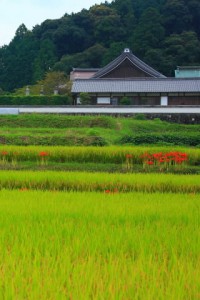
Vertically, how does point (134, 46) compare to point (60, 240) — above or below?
above

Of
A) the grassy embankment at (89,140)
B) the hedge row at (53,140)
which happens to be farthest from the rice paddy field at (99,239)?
the hedge row at (53,140)

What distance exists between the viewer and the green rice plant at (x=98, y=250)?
265 cm

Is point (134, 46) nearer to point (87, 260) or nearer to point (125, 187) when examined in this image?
point (125, 187)

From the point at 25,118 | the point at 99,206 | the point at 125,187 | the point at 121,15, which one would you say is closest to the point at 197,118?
the point at 25,118

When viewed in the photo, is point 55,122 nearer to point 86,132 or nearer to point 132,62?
point 86,132

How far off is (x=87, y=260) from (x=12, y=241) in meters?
0.75

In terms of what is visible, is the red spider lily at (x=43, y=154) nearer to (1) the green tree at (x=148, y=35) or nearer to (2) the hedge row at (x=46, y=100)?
(2) the hedge row at (x=46, y=100)

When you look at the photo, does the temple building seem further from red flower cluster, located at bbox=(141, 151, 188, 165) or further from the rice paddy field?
the rice paddy field

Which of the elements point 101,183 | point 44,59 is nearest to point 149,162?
point 101,183

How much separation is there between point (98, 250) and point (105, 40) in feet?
188

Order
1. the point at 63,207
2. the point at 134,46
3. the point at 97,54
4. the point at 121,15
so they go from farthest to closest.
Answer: the point at 121,15
the point at 97,54
the point at 134,46
the point at 63,207

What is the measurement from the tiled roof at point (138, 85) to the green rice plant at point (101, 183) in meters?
22.1

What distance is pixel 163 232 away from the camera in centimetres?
405

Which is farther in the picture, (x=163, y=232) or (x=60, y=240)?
(x=163, y=232)
